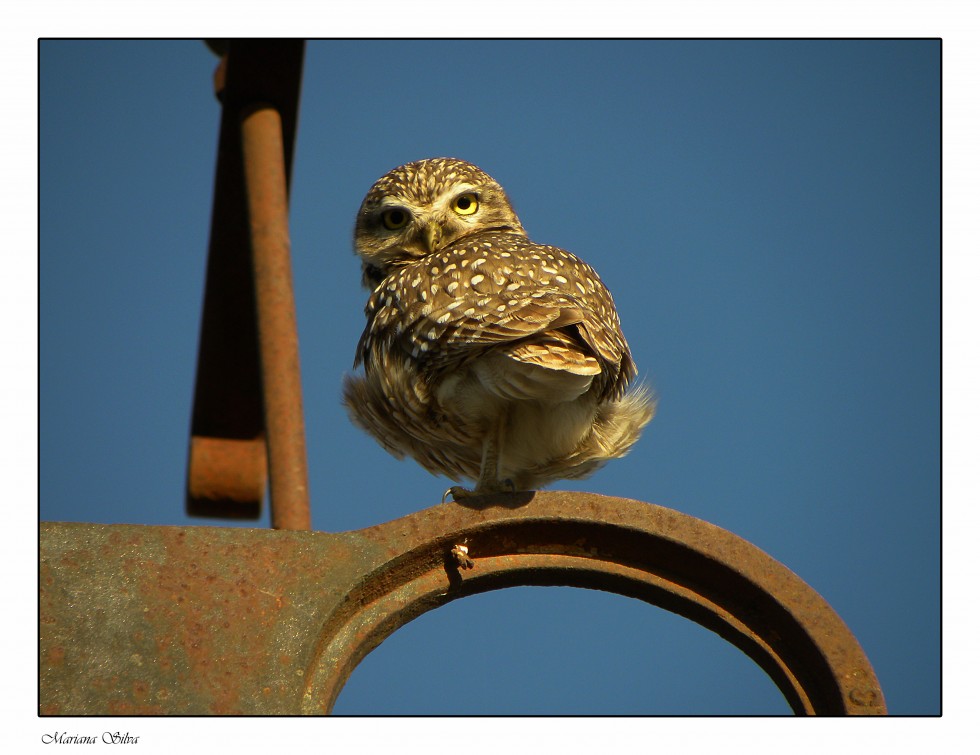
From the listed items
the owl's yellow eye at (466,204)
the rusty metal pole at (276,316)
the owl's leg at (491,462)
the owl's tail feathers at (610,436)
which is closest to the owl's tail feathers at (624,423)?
the owl's tail feathers at (610,436)

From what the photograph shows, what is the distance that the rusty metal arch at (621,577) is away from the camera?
8.23 ft

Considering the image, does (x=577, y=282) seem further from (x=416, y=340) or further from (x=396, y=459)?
(x=396, y=459)

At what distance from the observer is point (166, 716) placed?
7.41ft

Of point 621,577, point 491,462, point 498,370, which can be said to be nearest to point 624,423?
point 491,462

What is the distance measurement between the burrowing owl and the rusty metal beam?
0.32 m

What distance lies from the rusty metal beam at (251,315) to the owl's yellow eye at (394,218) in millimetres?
441

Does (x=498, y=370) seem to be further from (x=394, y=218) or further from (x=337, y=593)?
(x=394, y=218)

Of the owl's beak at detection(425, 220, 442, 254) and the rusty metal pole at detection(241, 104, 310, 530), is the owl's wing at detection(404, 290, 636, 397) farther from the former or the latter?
the owl's beak at detection(425, 220, 442, 254)

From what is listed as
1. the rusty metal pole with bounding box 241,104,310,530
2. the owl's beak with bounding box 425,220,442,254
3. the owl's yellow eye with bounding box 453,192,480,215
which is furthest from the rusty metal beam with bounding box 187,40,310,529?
the owl's yellow eye with bounding box 453,192,480,215

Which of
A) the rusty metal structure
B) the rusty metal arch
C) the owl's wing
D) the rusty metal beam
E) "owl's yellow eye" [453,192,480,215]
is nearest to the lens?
the rusty metal structure

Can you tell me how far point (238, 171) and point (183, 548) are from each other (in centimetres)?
241

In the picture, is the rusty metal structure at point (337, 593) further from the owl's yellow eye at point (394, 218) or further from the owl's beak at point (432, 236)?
the owl's yellow eye at point (394, 218)

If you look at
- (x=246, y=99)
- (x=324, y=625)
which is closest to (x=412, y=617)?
(x=324, y=625)

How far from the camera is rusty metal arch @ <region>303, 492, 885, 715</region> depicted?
251cm
